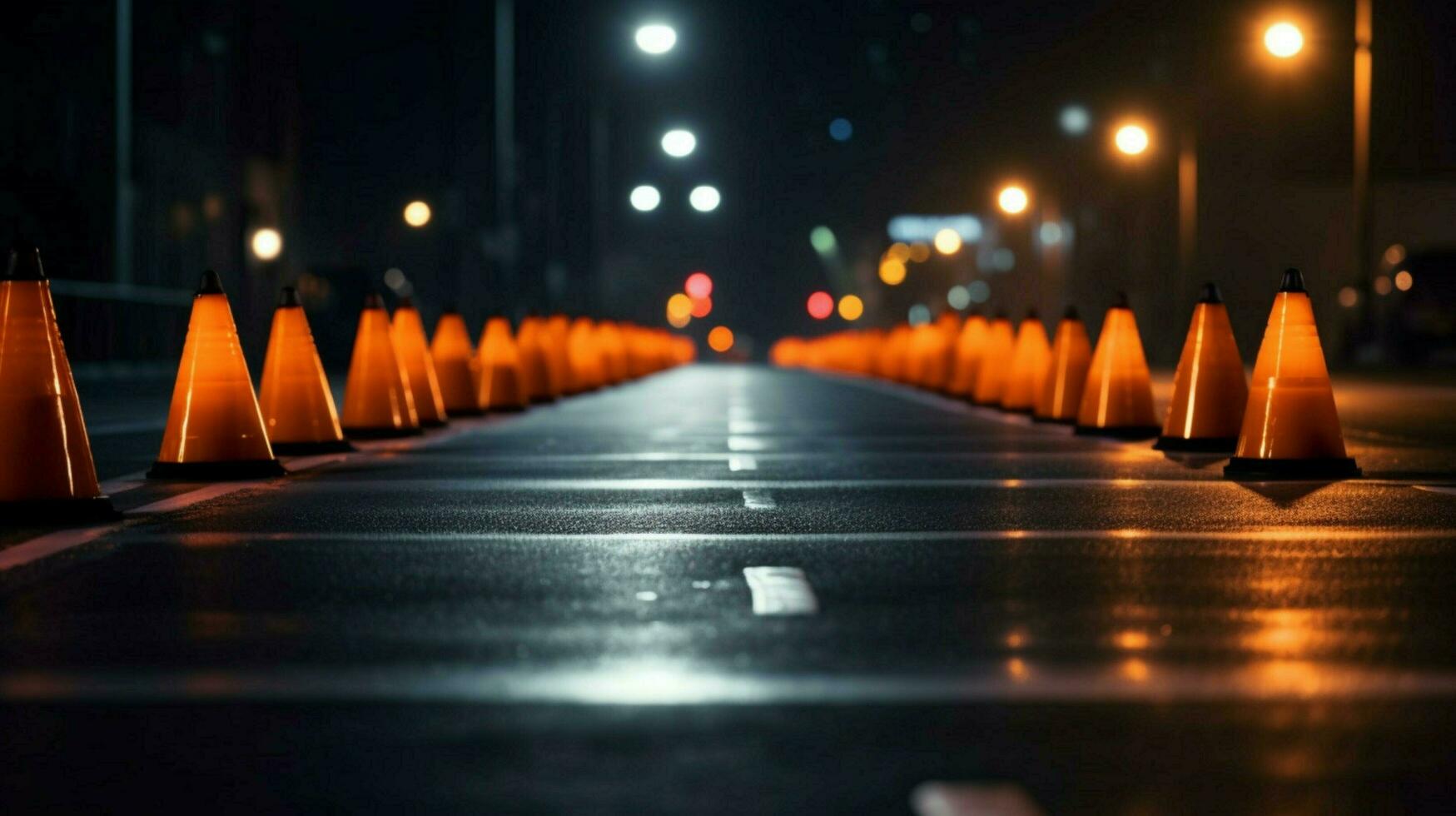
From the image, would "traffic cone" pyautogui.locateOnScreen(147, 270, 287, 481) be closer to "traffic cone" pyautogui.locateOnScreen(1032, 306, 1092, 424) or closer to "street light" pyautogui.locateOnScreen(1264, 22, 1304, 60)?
"traffic cone" pyautogui.locateOnScreen(1032, 306, 1092, 424)

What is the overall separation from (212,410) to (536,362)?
51.2 feet

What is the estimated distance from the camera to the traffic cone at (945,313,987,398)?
1142 inches

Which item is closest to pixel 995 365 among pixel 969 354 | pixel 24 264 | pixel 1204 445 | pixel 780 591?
pixel 969 354

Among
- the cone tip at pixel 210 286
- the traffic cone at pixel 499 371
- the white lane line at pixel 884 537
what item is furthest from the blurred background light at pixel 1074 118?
the white lane line at pixel 884 537

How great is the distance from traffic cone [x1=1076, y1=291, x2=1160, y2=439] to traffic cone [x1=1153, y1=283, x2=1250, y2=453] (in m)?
1.86

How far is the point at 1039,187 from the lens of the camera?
6494 centimetres

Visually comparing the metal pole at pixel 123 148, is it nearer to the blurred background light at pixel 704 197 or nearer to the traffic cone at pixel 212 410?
the traffic cone at pixel 212 410

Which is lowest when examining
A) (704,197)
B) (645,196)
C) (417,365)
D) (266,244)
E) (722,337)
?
(417,365)

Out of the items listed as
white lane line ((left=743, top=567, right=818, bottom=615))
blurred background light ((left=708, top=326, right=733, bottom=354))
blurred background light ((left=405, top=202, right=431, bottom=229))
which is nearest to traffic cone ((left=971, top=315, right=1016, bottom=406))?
white lane line ((left=743, top=567, right=818, bottom=615))

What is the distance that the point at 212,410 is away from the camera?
12.1 m

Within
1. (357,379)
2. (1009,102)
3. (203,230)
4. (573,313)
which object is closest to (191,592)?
(357,379)

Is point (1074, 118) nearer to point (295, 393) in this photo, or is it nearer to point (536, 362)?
point (536, 362)

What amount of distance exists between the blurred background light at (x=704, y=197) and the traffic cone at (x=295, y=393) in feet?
135

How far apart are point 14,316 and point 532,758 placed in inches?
234
